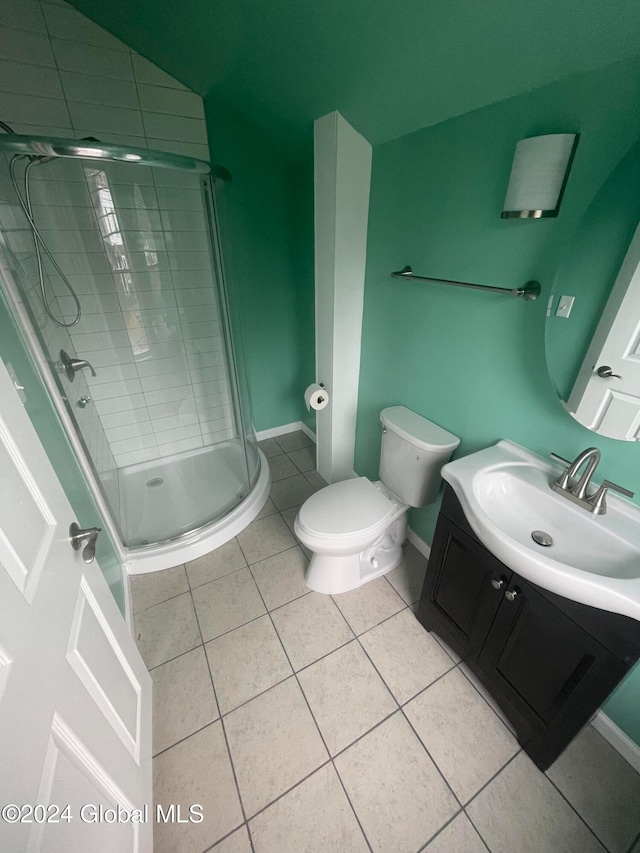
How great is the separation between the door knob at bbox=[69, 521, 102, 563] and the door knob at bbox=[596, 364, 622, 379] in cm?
142

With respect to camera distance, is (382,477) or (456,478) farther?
(382,477)

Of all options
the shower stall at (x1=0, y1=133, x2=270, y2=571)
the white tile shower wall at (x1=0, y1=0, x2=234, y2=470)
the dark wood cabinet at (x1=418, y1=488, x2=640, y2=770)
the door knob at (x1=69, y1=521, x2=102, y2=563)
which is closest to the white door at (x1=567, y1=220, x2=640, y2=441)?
the dark wood cabinet at (x1=418, y1=488, x2=640, y2=770)

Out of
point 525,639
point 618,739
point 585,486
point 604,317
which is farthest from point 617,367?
point 618,739

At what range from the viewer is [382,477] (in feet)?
5.84

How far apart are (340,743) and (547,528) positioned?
3.38ft

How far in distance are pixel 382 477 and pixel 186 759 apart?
4.31 ft

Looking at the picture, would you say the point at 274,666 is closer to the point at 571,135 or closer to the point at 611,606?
the point at 611,606

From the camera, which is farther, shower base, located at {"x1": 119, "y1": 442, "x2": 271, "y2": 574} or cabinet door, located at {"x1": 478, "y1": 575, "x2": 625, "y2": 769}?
shower base, located at {"x1": 119, "y1": 442, "x2": 271, "y2": 574}

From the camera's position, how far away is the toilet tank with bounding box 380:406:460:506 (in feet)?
4.92

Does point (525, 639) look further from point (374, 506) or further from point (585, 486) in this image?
point (374, 506)

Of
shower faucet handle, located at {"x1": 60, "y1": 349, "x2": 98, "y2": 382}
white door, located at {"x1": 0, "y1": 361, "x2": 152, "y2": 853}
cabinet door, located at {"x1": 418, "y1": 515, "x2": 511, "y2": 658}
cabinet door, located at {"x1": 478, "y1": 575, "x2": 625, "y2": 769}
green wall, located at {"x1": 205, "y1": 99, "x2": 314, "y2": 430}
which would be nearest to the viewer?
white door, located at {"x1": 0, "y1": 361, "x2": 152, "y2": 853}

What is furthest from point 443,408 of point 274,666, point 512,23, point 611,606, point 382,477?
point 274,666

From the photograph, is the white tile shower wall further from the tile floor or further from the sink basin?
the sink basin

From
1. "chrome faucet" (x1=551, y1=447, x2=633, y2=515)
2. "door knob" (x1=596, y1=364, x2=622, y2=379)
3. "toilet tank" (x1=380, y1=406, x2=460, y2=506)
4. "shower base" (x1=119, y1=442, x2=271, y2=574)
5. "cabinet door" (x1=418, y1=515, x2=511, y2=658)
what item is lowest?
"shower base" (x1=119, y1=442, x2=271, y2=574)
